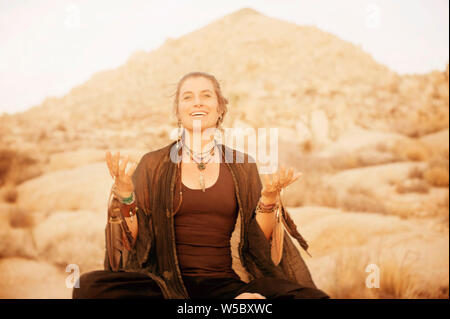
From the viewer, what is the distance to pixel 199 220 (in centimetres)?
198

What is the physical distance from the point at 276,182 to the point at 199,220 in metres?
0.45

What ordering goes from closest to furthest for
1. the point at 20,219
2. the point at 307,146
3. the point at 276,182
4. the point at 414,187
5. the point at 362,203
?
the point at 276,182 → the point at 20,219 → the point at 362,203 → the point at 414,187 → the point at 307,146

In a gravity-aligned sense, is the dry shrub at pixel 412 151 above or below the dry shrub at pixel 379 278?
above

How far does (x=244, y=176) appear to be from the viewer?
6.97ft

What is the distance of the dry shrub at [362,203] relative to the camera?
400 cm

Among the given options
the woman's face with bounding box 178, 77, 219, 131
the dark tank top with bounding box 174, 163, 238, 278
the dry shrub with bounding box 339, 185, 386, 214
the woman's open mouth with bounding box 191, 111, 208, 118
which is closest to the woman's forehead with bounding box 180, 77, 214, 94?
the woman's face with bounding box 178, 77, 219, 131

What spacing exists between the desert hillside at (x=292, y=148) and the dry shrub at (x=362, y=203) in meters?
0.01

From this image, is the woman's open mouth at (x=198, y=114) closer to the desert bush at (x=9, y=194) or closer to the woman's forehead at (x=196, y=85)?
the woman's forehead at (x=196, y=85)


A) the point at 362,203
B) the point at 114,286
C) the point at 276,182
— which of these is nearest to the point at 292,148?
the point at 362,203

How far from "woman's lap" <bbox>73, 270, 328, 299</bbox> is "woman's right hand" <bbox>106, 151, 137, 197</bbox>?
0.37 metres

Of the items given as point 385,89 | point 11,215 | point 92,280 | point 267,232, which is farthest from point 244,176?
point 385,89

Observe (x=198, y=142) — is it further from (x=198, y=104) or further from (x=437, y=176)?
(x=437, y=176)

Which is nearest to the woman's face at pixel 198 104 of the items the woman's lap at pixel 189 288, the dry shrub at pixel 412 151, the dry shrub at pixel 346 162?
the woman's lap at pixel 189 288
